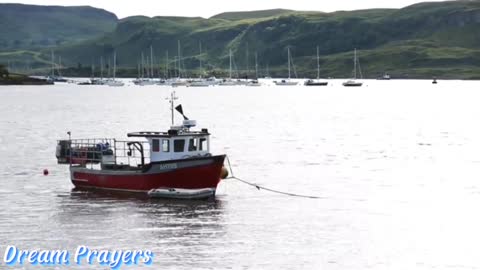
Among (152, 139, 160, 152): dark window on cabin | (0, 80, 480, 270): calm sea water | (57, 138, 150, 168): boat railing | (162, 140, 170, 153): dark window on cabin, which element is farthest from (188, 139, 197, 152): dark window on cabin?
(57, 138, 150, 168): boat railing

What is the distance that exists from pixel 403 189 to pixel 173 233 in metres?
24.6

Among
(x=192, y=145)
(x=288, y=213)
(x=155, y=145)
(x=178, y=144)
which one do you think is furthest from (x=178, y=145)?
(x=288, y=213)

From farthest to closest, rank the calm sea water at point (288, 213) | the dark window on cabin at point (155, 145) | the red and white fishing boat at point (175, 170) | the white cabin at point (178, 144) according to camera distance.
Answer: the dark window on cabin at point (155, 145) → the white cabin at point (178, 144) → the red and white fishing boat at point (175, 170) → the calm sea water at point (288, 213)

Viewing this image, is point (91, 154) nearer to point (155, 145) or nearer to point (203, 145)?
point (155, 145)

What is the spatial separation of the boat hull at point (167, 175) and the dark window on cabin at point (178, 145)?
3.80 feet

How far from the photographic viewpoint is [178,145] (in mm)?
62031

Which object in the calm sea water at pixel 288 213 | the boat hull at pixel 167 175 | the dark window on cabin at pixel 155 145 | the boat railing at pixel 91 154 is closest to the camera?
the calm sea water at pixel 288 213

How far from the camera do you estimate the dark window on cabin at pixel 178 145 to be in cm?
6197

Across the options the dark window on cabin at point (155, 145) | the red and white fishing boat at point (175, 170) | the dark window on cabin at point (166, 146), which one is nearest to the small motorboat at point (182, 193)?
the red and white fishing boat at point (175, 170)

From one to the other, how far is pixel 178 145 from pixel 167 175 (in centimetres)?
222

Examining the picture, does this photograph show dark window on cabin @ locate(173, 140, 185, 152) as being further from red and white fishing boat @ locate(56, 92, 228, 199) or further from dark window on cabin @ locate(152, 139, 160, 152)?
dark window on cabin @ locate(152, 139, 160, 152)

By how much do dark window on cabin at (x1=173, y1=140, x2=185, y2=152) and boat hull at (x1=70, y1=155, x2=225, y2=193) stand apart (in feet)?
3.80

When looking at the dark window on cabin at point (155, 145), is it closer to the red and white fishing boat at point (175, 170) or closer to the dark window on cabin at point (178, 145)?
the red and white fishing boat at point (175, 170)

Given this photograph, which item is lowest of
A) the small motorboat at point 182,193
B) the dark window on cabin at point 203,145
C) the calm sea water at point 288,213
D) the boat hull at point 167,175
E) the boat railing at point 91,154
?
the calm sea water at point 288,213
